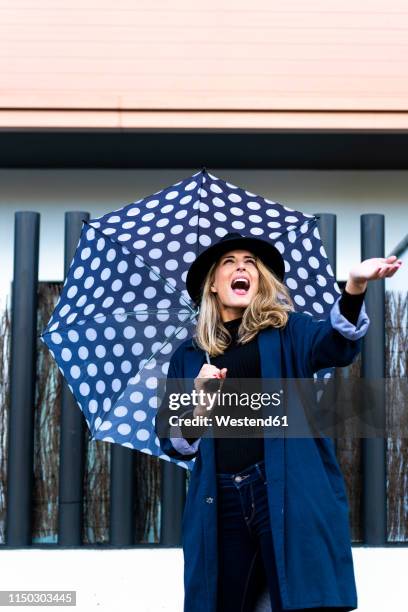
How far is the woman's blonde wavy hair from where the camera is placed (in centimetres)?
246

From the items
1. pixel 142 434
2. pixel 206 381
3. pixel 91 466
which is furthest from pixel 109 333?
pixel 91 466

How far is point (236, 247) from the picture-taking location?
267cm

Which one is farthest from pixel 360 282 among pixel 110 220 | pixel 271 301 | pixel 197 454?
pixel 110 220

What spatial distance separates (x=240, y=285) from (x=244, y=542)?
78 cm

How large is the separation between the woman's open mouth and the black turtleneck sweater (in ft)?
0.31

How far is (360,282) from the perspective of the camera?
Result: 2.12 meters

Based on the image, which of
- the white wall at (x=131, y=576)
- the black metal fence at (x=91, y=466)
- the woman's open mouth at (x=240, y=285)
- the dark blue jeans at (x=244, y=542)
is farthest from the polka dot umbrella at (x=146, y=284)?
the black metal fence at (x=91, y=466)

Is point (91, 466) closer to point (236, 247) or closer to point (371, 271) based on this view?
point (236, 247)

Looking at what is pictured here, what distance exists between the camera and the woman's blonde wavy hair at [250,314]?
2465 millimetres

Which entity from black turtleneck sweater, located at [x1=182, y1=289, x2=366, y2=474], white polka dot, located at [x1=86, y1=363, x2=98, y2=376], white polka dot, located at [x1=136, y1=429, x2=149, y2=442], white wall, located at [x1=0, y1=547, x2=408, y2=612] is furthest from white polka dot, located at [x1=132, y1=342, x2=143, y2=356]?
white wall, located at [x1=0, y1=547, x2=408, y2=612]

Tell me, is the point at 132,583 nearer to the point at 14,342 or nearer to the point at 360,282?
the point at 14,342

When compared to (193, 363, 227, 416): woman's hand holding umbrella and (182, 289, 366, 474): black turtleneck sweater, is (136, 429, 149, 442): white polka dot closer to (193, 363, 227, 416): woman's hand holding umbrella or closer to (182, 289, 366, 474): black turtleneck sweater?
(182, 289, 366, 474): black turtleneck sweater
